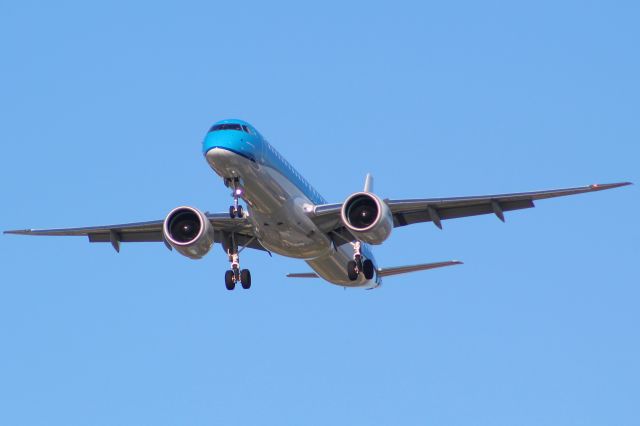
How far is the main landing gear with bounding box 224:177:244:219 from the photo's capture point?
37.9 metres

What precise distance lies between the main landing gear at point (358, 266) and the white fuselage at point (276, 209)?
76 centimetres

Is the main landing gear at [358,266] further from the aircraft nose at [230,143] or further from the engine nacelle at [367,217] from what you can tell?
the aircraft nose at [230,143]

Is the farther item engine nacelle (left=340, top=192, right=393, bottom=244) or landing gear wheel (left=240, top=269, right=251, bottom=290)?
landing gear wheel (left=240, top=269, right=251, bottom=290)

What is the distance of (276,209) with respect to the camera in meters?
39.1

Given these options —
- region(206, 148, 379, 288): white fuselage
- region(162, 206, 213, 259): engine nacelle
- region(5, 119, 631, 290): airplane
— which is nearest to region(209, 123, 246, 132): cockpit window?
region(5, 119, 631, 290): airplane

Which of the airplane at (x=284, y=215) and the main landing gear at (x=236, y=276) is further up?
the airplane at (x=284, y=215)

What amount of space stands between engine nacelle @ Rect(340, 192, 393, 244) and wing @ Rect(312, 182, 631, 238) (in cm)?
64

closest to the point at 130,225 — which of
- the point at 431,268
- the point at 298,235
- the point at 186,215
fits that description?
the point at 186,215

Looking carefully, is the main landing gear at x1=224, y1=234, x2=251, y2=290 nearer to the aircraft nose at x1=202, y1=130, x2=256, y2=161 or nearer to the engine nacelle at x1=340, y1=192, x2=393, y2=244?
the engine nacelle at x1=340, y1=192, x2=393, y2=244

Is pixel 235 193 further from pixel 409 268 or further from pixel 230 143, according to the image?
pixel 409 268

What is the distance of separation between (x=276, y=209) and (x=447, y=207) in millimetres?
6177

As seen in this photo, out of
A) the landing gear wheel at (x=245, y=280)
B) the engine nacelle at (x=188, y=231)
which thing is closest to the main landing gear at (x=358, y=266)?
the landing gear wheel at (x=245, y=280)

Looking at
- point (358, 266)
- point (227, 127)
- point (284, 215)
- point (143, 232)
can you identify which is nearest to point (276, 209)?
point (284, 215)

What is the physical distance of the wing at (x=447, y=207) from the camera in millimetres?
40562
